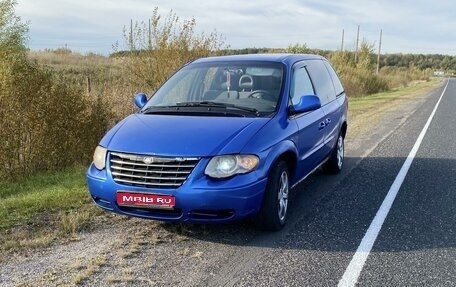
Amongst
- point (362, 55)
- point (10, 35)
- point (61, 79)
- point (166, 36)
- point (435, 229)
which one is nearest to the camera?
point (435, 229)

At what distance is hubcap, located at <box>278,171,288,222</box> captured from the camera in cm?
486

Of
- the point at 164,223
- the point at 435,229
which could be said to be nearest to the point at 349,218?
the point at 435,229

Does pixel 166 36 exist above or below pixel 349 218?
above

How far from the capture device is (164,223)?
503 centimetres

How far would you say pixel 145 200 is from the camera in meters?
4.27

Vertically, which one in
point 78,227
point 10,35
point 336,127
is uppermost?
point 10,35

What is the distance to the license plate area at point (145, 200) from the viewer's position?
4.21m

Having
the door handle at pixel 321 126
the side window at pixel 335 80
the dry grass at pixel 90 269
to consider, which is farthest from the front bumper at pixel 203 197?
the side window at pixel 335 80

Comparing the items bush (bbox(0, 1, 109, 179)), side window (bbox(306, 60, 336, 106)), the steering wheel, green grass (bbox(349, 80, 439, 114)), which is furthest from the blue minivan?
green grass (bbox(349, 80, 439, 114))

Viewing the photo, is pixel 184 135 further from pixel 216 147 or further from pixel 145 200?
pixel 145 200

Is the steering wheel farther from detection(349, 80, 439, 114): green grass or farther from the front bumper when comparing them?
detection(349, 80, 439, 114): green grass

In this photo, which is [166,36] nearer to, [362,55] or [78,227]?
[78,227]

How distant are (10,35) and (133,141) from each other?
223 inches

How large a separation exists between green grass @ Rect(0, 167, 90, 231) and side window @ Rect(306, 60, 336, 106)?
3272mm
